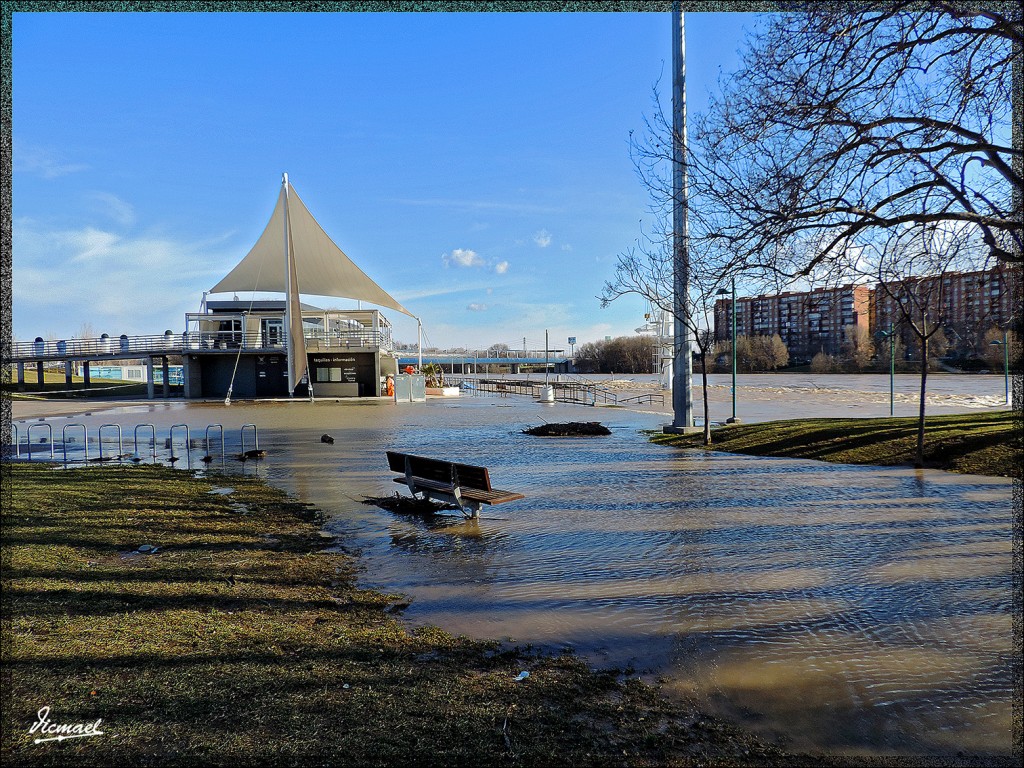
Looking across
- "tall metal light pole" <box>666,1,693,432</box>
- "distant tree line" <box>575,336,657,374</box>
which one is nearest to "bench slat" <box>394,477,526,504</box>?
"tall metal light pole" <box>666,1,693,432</box>

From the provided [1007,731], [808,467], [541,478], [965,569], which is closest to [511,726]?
[1007,731]

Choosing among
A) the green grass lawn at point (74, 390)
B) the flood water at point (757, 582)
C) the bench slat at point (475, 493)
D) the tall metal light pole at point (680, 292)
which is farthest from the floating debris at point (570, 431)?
the green grass lawn at point (74, 390)

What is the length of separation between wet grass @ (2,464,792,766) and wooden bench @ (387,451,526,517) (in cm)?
254

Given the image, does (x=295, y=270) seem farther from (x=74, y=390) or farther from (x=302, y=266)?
(x=74, y=390)

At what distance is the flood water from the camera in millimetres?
3674

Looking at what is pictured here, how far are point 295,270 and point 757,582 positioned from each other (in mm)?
34355

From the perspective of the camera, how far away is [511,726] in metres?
3.18

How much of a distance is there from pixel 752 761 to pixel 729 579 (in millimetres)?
2911

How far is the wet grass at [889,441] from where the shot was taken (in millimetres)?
11336

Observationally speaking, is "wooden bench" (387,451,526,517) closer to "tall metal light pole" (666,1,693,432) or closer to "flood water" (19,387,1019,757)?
"flood water" (19,387,1019,757)

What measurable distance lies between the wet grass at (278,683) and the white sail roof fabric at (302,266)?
109ft

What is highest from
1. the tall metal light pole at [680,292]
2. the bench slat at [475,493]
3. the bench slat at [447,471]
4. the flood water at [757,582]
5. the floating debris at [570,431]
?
the tall metal light pole at [680,292]

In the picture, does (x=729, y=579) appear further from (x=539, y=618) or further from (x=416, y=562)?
(x=416, y=562)

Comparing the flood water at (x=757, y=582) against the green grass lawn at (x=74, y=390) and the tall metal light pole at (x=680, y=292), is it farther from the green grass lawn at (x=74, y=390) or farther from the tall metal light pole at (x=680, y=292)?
the green grass lawn at (x=74, y=390)
